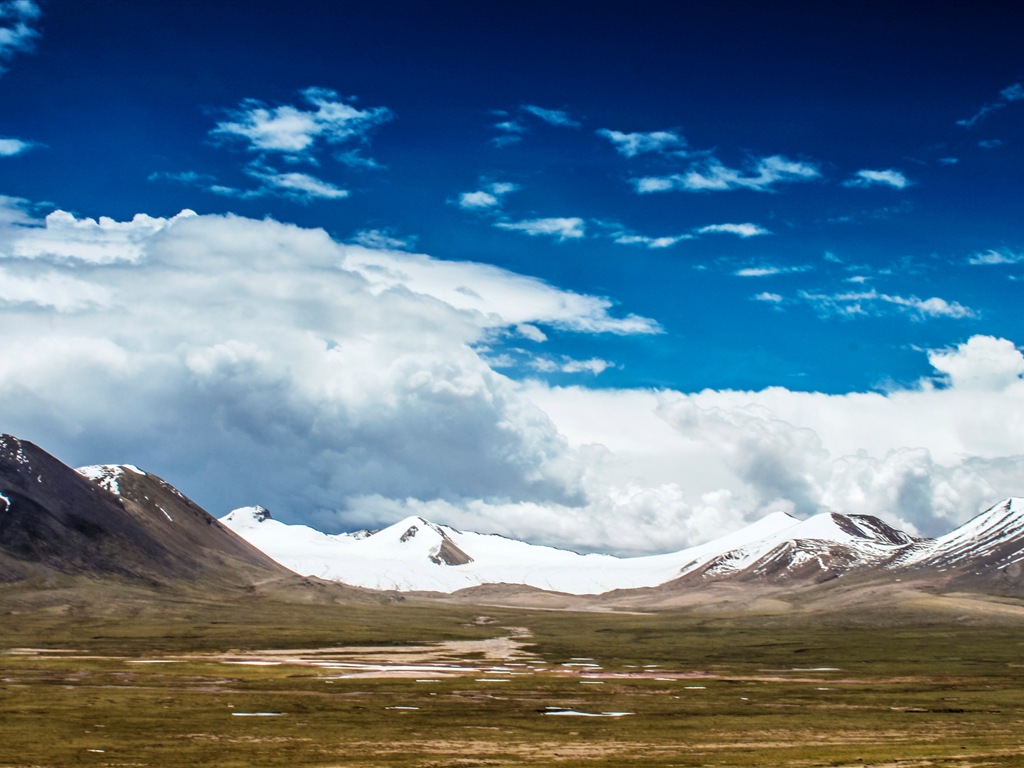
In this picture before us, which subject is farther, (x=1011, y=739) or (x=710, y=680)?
(x=710, y=680)

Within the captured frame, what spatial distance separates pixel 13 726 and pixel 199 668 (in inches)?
2495

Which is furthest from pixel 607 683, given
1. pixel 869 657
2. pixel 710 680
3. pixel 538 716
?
pixel 869 657

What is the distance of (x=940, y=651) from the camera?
199750 mm

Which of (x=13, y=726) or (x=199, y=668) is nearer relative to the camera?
(x=13, y=726)

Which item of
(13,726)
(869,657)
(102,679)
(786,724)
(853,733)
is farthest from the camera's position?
(869,657)

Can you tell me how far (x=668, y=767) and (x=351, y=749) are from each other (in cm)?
1898

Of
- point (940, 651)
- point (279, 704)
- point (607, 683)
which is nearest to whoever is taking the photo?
point (279, 704)

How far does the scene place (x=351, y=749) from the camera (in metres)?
64.4

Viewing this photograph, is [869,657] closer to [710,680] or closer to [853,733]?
[710,680]

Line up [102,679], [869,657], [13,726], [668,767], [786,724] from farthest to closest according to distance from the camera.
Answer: [869,657] < [102,679] < [786,724] < [13,726] < [668,767]

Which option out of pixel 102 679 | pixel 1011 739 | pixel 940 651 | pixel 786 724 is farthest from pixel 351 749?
pixel 940 651

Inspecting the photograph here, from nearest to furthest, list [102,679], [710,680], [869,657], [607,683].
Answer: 1. [102,679]
2. [607,683]
3. [710,680]
4. [869,657]

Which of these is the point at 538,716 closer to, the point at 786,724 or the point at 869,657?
the point at 786,724

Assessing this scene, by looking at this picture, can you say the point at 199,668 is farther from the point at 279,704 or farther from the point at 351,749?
the point at 351,749
